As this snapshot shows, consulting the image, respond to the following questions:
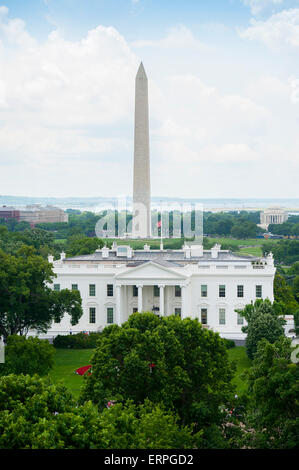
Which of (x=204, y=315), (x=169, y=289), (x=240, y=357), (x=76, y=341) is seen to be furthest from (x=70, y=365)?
(x=204, y=315)

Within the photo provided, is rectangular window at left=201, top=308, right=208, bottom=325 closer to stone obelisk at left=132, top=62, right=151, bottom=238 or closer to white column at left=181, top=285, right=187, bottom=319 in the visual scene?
white column at left=181, top=285, right=187, bottom=319

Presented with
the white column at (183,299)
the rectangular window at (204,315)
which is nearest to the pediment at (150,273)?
the white column at (183,299)

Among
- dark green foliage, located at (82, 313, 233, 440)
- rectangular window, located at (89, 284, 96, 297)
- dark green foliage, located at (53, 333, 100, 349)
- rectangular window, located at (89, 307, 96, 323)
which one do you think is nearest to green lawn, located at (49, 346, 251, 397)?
dark green foliage, located at (53, 333, 100, 349)

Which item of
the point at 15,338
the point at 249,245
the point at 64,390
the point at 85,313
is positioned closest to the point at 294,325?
the point at 85,313

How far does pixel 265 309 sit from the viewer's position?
53.4 m

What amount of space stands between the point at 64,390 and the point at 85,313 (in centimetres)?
3989

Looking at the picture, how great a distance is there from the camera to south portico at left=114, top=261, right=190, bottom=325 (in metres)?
63.1

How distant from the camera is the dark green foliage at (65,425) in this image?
21734 millimetres

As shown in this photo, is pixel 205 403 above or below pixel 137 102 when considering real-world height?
below

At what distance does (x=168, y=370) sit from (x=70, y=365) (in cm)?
2052

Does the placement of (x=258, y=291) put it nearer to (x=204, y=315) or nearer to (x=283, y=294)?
(x=204, y=315)

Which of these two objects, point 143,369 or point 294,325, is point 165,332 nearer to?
point 143,369

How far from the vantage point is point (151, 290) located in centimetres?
6544

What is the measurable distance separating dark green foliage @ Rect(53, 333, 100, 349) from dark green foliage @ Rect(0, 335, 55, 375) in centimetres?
1480
